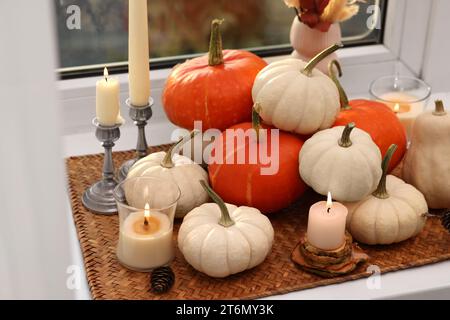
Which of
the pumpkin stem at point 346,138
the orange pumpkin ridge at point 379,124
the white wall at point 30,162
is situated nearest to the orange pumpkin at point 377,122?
the orange pumpkin ridge at point 379,124

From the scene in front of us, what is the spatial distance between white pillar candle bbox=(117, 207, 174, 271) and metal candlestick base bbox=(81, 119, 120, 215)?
0.42ft

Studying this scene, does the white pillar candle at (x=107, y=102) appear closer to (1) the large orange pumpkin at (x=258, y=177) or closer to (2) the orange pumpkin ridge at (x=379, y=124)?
(1) the large orange pumpkin at (x=258, y=177)

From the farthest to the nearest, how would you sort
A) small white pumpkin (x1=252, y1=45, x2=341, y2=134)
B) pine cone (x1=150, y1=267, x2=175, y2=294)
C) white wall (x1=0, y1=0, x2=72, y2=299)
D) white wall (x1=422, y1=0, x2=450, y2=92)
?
white wall (x1=422, y1=0, x2=450, y2=92)
small white pumpkin (x1=252, y1=45, x2=341, y2=134)
pine cone (x1=150, y1=267, x2=175, y2=294)
white wall (x1=0, y1=0, x2=72, y2=299)

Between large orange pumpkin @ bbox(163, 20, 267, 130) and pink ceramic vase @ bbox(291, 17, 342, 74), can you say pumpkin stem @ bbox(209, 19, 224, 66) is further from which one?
pink ceramic vase @ bbox(291, 17, 342, 74)

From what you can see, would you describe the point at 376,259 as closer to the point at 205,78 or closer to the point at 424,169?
the point at 424,169

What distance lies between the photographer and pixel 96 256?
1212 millimetres

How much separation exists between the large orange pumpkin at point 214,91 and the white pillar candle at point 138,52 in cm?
6

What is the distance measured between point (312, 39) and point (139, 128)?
38cm

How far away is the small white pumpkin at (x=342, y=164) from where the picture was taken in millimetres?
1188

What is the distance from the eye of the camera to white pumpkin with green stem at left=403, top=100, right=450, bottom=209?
130 centimetres

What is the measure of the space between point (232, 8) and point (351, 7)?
0.28 meters

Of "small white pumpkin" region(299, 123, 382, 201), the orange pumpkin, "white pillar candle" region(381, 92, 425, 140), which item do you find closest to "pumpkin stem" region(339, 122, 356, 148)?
"small white pumpkin" region(299, 123, 382, 201)

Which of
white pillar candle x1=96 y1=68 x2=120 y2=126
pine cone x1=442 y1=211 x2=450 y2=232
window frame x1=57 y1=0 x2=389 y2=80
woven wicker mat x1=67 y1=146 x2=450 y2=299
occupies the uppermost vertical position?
white pillar candle x1=96 y1=68 x2=120 y2=126

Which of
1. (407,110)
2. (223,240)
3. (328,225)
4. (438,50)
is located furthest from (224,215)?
(438,50)
